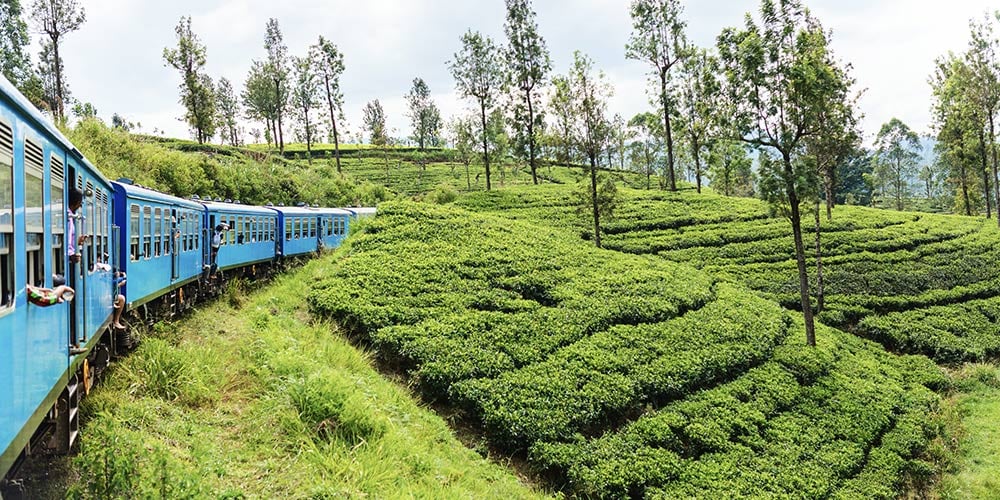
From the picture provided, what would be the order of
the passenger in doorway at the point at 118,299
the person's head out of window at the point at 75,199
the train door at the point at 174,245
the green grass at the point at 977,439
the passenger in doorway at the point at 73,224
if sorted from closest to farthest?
the passenger in doorway at the point at 73,224, the person's head out of window at the point at 75,199, the passenger in doorway at the point at 118,299, the train door at the point at 174,245, the green grass at the point at 977,439

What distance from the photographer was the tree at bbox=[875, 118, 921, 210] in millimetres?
60844

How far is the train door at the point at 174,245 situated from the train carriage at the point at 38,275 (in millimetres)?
4819

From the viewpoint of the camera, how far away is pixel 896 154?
63.7 meters

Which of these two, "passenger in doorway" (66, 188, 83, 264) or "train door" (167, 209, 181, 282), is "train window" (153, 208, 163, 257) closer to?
"train door" (167, 209, 181, 282)

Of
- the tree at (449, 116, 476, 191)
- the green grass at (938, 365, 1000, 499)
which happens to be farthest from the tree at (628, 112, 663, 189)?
the green grass at (938, 365, 1000, 499)

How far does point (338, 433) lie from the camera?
791 centimetres

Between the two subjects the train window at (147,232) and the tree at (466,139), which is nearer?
the train window at (147,232)

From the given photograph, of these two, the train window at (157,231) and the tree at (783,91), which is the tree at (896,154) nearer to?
the tree at (783,91)

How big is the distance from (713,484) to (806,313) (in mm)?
8214

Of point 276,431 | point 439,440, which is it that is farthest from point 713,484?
point 276,431

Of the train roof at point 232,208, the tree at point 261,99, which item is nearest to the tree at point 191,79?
the tree at point 261,99

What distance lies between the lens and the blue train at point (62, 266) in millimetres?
3568

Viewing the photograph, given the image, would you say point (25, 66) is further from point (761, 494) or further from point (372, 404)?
point (761, 494)

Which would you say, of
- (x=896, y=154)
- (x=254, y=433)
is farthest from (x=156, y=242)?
(x=896, y=154)
